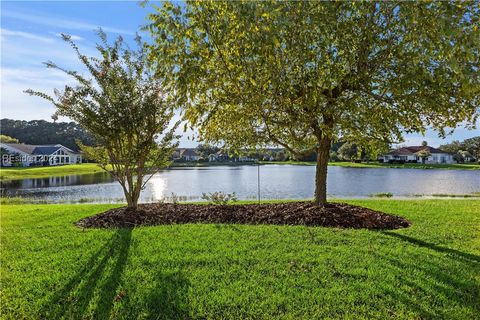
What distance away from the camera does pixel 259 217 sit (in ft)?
27.8

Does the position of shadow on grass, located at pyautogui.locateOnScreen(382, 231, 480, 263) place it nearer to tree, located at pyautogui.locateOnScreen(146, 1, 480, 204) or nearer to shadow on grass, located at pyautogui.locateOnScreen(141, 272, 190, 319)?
tree, located at pyautogui.locateOnScreen(146, 1, 480, 204)

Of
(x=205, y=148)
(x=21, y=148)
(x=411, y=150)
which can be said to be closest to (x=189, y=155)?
(x=21, y=148)

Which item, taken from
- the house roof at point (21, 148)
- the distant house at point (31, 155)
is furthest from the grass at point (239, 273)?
the house roof at point (21, 148)

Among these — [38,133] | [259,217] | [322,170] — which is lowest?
[259,217]

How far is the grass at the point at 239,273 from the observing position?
3949mm

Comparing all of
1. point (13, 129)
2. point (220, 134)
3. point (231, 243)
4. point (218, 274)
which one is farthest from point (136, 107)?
point (13, 129)

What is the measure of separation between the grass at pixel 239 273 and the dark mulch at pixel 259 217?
2.26 feet

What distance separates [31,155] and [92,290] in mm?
71978

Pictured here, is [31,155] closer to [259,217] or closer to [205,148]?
[205,148]

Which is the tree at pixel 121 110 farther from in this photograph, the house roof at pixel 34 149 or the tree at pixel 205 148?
the house roof at pixel 34 149

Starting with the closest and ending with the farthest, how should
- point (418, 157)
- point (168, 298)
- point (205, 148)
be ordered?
point (168, 298) → point (205, 148) → point (418, 157)

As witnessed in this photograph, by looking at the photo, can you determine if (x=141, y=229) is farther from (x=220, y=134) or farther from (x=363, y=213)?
(x=363, y=213)

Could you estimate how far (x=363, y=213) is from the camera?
888 cm

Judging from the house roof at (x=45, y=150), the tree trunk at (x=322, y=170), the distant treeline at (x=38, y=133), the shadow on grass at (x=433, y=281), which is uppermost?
the distant treeline at (x=38, y=133)
